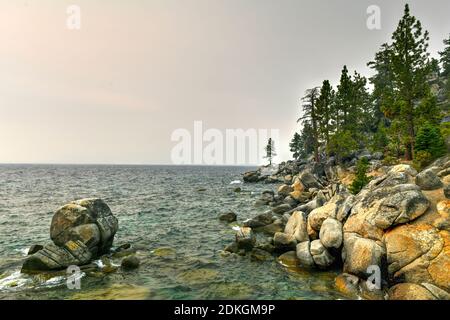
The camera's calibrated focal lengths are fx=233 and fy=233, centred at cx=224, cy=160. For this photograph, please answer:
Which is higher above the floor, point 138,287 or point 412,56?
point 412,56

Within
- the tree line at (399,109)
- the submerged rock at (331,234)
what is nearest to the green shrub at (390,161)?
the tree line at (399,109)

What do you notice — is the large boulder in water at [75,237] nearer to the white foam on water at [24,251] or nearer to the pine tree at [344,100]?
the white foam on water at [24,251]

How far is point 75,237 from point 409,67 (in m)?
36.7

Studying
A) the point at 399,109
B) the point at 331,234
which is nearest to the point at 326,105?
the point at 399,109

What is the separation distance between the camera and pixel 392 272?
1041 cm

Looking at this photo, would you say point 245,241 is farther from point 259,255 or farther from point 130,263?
point 130,263

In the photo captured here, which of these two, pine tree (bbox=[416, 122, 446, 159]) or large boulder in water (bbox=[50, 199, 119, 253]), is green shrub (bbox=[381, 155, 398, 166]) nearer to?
pine tree (bbox=[416, 122, 446, 159])

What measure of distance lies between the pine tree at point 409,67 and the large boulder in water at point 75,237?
32.7 metres

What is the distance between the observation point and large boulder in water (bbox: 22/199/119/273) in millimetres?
13250

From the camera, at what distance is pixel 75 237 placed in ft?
47.4
